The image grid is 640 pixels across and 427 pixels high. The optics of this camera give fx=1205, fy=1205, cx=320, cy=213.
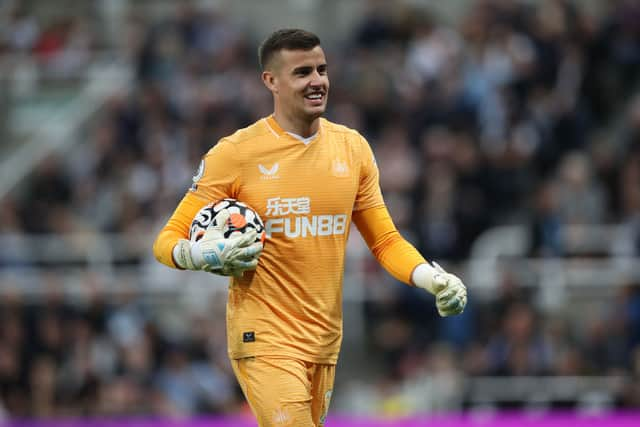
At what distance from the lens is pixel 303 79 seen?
6.29 meters

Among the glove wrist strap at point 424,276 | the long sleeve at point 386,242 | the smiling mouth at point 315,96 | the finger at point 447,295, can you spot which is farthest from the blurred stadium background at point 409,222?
the smiling mouth at point 315,96

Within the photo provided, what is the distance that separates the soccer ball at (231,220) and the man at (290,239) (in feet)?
0.39

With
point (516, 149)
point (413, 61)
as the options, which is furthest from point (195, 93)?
point (516, 149)

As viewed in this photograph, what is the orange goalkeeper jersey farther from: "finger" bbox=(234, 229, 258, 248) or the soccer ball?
"finger" bbox=(234, 229, 258, 248)

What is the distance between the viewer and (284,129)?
6496 millimetres

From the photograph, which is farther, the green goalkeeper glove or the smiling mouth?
the smiling mouth

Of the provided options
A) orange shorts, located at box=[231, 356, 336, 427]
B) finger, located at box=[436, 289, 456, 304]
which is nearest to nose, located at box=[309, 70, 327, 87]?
finger, located at box=[436, 289, 456, 304]

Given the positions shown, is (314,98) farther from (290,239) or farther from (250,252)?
(250,252)

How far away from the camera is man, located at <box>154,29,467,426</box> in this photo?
20.6ft

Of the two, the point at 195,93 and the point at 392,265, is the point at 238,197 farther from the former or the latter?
the point at 195,93

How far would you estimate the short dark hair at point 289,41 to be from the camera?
6.29 metres

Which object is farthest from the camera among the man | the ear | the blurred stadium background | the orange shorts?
the blurred stadium background

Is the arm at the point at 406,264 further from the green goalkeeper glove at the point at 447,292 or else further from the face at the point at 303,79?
the face at the point at 303,79

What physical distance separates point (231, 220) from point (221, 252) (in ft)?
0.82
